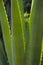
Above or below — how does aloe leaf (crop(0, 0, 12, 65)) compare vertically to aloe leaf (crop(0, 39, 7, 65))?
above

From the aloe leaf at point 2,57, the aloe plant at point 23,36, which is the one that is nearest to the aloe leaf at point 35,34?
the aloe plant at point 23,36

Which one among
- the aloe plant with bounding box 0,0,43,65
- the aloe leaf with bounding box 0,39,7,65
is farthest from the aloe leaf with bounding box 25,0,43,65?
the aloe leaf with bounding box 0,39,7,65

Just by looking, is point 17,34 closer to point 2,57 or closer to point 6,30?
point 6,30

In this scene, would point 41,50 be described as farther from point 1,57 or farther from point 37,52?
point 1,57

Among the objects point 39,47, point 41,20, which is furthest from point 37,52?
point 41,20

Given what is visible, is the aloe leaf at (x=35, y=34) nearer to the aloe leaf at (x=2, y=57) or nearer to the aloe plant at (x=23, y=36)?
the aloe plant at (x=23, y=36)

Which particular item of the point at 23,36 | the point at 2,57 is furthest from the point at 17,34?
the point at 2,57

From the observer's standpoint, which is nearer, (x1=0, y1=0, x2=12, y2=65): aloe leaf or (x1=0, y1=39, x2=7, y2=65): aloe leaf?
(x1=0, y1=0, x2=12, y2=65): aloe leaf

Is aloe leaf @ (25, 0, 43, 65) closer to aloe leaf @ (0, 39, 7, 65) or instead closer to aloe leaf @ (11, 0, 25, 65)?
aloe leaf @ (11, 0, 25, 65)
